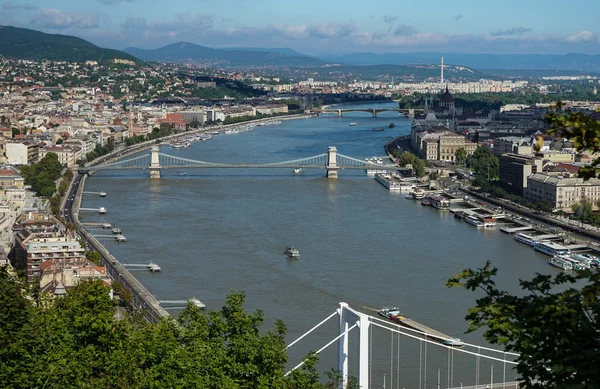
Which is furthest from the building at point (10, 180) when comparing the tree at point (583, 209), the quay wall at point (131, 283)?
the tree at point (583, 209)

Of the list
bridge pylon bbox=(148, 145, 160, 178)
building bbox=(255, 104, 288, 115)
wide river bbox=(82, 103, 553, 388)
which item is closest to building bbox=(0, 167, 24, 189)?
wide river bbox=(82, 103, 553, 388)

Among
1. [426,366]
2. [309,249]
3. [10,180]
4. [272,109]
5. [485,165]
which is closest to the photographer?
[426,366]

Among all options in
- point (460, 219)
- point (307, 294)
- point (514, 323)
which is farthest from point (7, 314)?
point (460, 219)

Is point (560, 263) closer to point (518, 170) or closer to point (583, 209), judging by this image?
point (583, 209)

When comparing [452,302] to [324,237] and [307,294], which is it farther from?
[324,237]

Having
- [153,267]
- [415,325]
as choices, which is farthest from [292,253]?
[415,325]

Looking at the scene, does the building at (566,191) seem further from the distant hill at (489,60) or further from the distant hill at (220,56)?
Answer: the distant hill at (489,60)

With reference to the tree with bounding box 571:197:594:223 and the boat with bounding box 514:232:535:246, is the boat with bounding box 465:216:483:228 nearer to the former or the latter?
the boat with bounding box 514:232:535:246
